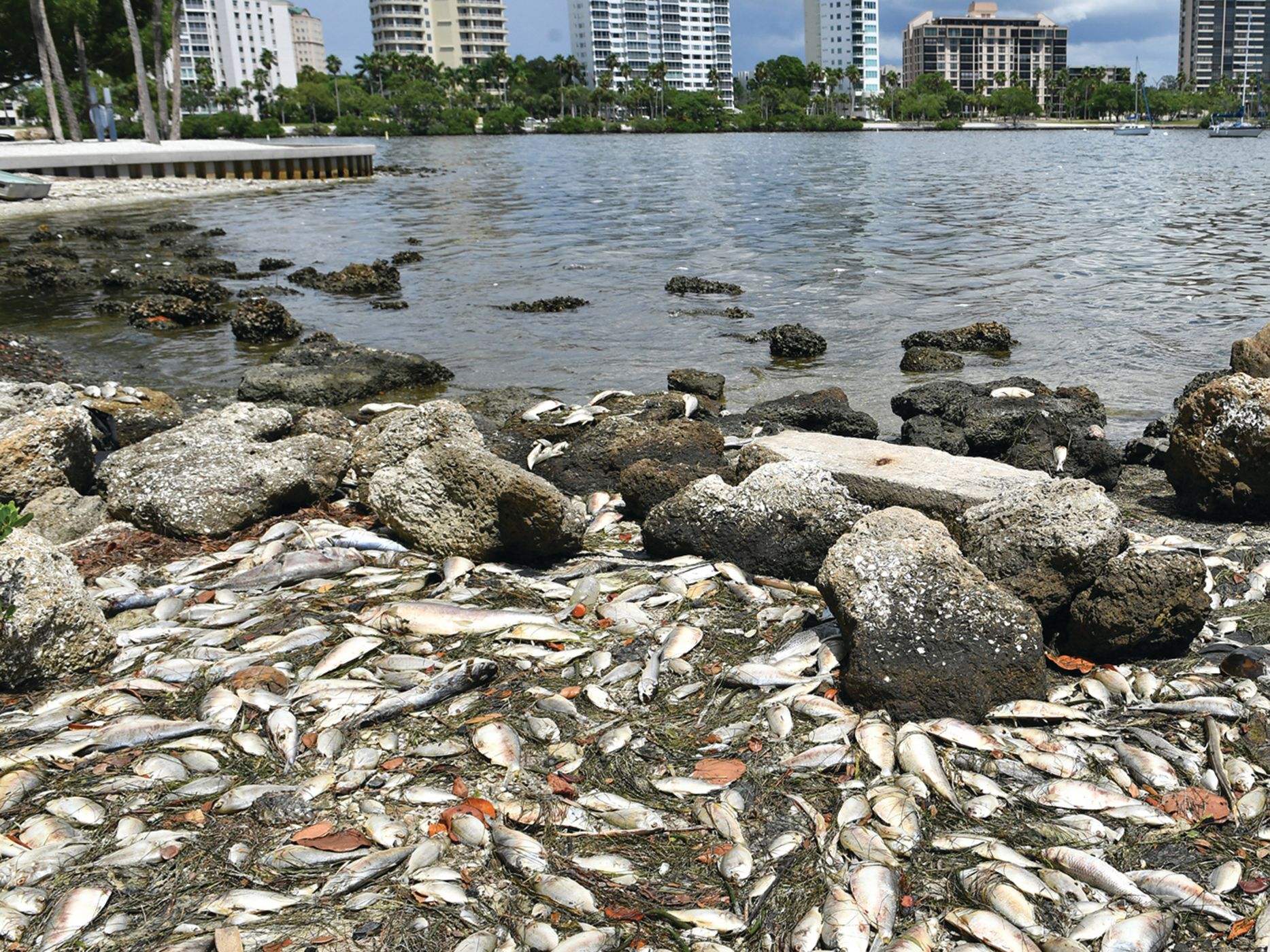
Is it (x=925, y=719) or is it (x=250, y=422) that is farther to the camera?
(x=250, y=422)

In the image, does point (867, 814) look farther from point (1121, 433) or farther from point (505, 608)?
point (1121, 433)

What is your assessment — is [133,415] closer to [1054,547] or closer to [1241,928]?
[1054,547]

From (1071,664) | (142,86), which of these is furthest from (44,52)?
(1071,664)

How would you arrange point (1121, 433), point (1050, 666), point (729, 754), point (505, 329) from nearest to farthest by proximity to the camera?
1. point (729, 754)
2. point (1050, 666)
3. point (1121, 433)
4. point (505, 329)

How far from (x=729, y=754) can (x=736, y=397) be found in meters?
8.05

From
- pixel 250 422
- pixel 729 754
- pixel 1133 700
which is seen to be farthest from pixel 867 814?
pixel 250 422

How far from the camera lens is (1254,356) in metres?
8.53

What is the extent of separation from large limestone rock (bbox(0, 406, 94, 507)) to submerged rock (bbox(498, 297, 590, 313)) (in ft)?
34.9

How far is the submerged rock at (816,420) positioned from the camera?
30.5 feet

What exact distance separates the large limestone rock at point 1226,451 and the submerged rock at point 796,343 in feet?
22.1

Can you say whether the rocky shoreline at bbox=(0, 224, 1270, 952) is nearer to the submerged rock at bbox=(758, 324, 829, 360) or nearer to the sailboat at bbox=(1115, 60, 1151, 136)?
the submerged rock at bbox=(758, 324, 829, 360)

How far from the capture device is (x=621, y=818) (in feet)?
11.0

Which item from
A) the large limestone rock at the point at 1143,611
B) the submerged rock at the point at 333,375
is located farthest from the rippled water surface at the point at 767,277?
the large limestone rock at the point at 1143,611

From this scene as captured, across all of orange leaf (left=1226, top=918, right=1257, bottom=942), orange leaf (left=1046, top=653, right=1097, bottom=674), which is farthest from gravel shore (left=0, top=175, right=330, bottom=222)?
orange leaf (left=1226, top=918, right=1257, bottom=942)
